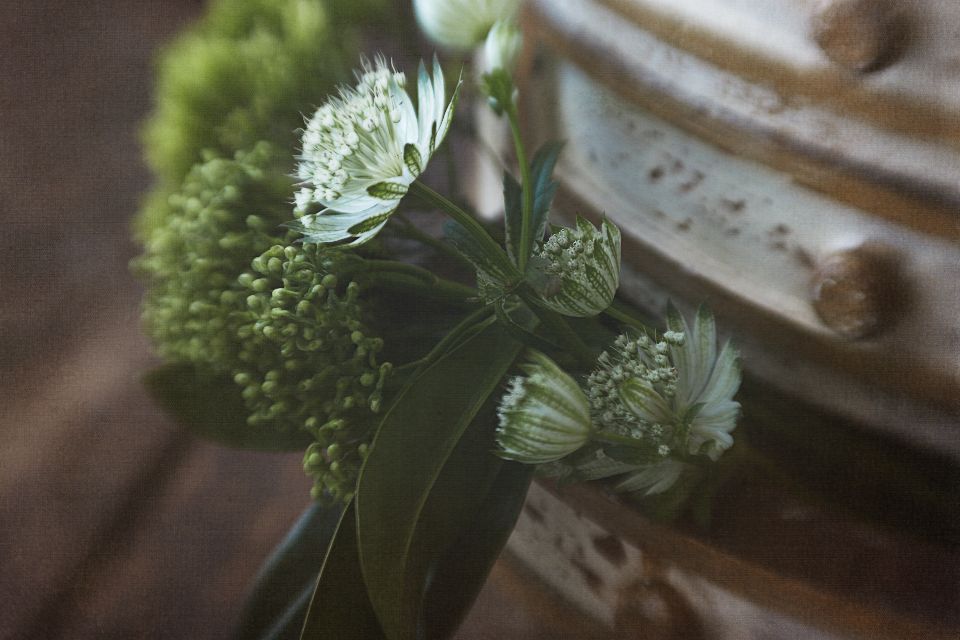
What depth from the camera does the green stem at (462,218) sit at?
0.26 metres

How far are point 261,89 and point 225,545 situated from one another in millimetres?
276

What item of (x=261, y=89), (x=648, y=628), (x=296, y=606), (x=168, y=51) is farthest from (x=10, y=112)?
(x=648, y=628)

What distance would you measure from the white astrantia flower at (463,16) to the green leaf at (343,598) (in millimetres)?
214

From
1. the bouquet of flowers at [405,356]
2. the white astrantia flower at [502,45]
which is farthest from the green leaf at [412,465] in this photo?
the white astrantia flower at [502,45]

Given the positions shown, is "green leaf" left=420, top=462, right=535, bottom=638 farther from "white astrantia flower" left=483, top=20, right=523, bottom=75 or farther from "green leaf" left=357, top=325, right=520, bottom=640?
"white astrantia flower" left=483, top=20, right=523, bottom=75

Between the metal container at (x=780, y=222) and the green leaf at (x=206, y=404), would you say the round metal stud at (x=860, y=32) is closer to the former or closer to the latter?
the metal container at (x=780, y=222)

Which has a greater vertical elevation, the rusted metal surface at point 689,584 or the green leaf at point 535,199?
the green leaf at point 535,199

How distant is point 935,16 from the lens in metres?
0.25

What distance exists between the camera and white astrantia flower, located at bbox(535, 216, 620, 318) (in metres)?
0.24

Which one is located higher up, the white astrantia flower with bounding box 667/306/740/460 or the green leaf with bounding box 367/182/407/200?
the white astrantia flower with bounding box 667/306/740/460

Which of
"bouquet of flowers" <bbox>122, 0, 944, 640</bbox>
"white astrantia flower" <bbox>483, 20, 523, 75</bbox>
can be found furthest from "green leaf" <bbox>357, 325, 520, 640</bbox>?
"white astrantia flower" <bbox>483, 20, 523, 75</bbox>

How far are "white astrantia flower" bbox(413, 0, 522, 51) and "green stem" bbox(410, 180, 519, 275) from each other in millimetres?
111

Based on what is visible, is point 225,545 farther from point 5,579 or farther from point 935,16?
point 935,16

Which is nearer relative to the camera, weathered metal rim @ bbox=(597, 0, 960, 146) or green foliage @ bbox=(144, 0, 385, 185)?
weathered metal rim @ bbox=(597, 0, 960, 146)
